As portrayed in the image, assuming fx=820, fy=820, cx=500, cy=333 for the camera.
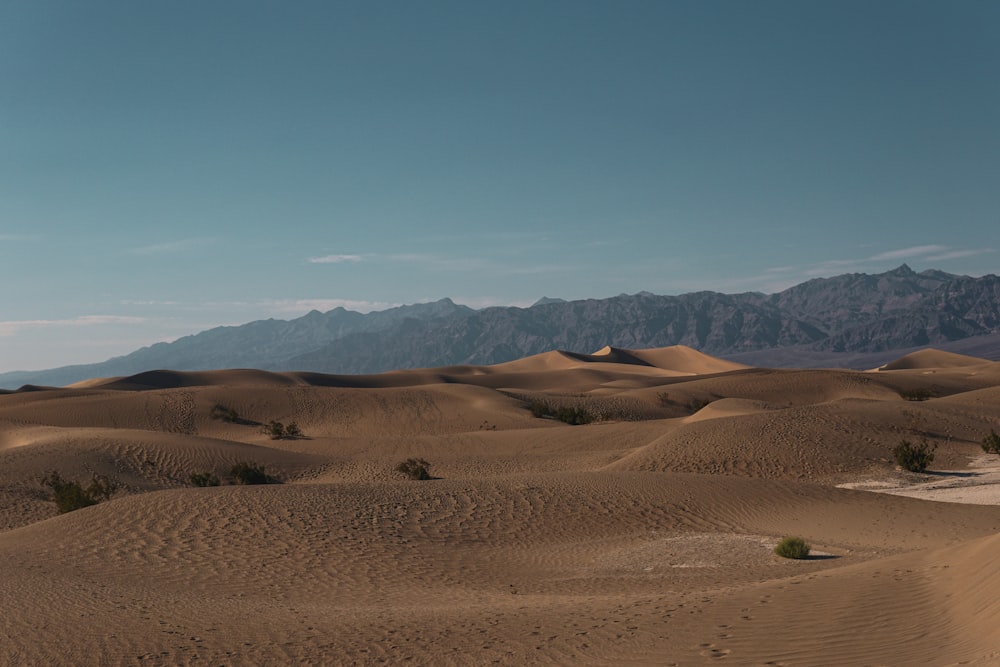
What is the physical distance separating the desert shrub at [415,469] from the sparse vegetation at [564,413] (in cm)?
1719

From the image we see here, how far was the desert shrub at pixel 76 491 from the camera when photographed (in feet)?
75.3

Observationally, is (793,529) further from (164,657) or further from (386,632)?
(164,657)

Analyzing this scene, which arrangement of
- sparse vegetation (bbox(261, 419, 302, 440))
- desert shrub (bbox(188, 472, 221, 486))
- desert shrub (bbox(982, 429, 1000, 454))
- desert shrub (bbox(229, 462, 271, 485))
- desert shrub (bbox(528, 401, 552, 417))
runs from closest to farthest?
desert shrub (bbox(188, 472, 221, 486)), desert shrub (bbox(229, 462, 271, 485)), desert shrub (bbox(982, 429, 1000, 454)), sparse vegetation (bbox(261, 419, 302, 440)), desert shrub (bbox(528, 401, 552, 417))

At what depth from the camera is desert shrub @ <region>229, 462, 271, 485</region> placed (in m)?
29.2

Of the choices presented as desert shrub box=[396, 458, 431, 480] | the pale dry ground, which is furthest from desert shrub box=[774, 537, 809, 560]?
desert shrub box=[396, 458, 431, 480]

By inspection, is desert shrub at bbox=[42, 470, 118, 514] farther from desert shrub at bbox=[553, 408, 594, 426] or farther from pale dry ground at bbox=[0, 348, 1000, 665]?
desert shrub at bbox=[553, 408, 594, 426]

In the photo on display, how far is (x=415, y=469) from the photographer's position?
3023 centimetres

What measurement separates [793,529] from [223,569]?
12.5 metres

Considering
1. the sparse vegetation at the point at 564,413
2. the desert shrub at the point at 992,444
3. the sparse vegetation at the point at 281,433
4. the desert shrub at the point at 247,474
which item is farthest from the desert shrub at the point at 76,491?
the desert shrub at the point at 992,444

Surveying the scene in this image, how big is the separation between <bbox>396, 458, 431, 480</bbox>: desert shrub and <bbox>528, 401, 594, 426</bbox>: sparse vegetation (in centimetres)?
1719

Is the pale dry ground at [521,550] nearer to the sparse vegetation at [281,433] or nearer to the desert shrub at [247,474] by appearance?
the desert shrub at [247,474]

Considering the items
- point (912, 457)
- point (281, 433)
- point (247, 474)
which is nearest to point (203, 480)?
point (247, 474)

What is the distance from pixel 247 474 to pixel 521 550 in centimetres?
1527

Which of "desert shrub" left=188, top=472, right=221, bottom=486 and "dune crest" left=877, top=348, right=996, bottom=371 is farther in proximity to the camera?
"dune crest" left=877, top=348, right=996, bottom=371
